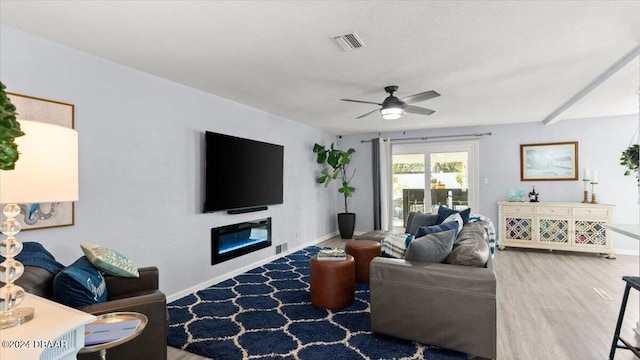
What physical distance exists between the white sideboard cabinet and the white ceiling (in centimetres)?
204

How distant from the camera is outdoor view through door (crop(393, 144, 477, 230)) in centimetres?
654

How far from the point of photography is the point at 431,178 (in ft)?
22.5

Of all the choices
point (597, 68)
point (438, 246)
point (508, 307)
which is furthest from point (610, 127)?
point (438, 246)

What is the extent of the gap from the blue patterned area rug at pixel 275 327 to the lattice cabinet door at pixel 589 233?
4.01 metres

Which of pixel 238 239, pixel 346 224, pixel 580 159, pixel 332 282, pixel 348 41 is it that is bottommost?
pixel 332 282

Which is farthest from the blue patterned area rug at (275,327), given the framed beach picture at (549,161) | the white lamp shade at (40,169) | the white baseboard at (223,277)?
the framed beach picture at (549,161)

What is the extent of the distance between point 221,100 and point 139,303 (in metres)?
2.88

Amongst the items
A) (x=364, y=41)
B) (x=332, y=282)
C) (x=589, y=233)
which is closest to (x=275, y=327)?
(x=332, y=282)

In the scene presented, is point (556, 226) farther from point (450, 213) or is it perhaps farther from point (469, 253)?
point (469, 253)

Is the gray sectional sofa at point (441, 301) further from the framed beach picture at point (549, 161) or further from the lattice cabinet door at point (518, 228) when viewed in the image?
the framed beach picture at point (549, 161)

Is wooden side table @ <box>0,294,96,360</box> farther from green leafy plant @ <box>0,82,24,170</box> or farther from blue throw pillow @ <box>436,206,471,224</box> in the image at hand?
blue throw pillow @ <box>436,206,471,224</box>

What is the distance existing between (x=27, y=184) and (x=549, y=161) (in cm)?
708

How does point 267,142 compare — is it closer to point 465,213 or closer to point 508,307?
point 465,213

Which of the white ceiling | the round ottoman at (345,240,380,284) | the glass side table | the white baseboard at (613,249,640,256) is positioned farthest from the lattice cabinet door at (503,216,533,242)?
the glass side table
